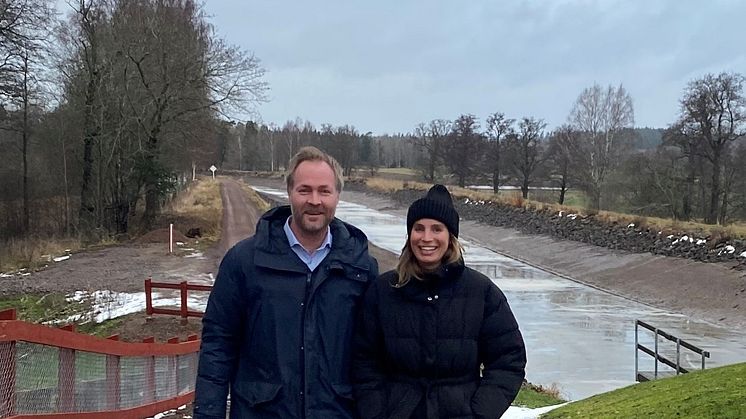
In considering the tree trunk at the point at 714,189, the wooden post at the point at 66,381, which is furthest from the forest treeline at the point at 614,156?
the wooden post at the point at 66,381

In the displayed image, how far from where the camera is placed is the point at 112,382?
20.6ft

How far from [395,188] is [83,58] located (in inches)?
1994

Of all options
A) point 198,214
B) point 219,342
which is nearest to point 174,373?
point 219,342

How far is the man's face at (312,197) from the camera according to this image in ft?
9.36

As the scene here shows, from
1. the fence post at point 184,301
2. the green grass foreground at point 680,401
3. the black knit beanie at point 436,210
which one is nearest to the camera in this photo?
the black knit beanie at point 436,210

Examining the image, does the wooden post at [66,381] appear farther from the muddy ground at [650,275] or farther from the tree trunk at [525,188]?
the tree trunk at [525,188]

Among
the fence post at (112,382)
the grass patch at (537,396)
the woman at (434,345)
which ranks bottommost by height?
the grass patch at (537,396)

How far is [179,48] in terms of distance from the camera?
31828 millimetres

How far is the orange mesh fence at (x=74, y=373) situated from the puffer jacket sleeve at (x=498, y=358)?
2.70 meters

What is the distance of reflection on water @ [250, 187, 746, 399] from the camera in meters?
15.0

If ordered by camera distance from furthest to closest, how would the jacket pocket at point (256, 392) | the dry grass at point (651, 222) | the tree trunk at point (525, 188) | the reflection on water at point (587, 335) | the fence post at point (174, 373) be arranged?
the tree trunk at point (525, 188) → the dry grass at point (651, 222) → the reflection on water at point (587, 335) → the fence post at point (174, 373) → the jacket pocket at point (256, 392)

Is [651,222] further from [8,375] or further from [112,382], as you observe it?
[8,375]

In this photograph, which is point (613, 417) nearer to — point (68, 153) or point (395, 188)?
point (68, 153)

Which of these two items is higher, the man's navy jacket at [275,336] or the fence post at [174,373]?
the man's navy jacket at [275,336]
